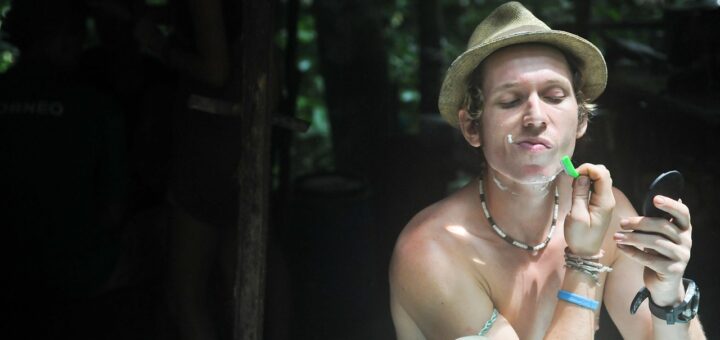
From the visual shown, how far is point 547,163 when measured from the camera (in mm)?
2309

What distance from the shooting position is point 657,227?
2.07 meters

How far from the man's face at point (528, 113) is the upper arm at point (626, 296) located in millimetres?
429

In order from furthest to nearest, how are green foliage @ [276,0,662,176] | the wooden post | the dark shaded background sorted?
green foliage @ [276,0,662,176], the dark shaded background, the wooden post

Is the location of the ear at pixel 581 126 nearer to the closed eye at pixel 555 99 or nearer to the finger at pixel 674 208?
the closed eye at pixel 555 99

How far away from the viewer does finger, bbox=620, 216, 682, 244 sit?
2074mm

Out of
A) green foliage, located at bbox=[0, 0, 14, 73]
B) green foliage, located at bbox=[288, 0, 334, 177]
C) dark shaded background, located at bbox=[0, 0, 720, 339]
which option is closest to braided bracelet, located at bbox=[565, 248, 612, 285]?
dark shaded background, located at bbox=[0, 0, 720, 339]

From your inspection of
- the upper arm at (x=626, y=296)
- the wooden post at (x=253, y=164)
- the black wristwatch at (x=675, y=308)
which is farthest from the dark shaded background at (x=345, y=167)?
the black wristwatch at (x=675, y=308)

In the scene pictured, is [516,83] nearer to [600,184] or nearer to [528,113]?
[528,113]

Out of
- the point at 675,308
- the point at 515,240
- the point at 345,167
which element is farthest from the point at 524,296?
the point at 345,167

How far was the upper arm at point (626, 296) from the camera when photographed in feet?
8.20

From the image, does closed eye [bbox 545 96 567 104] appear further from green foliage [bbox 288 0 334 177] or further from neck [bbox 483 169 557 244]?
green foliage [bbox 288 0 334 177]

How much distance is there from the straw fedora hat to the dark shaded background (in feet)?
1.93

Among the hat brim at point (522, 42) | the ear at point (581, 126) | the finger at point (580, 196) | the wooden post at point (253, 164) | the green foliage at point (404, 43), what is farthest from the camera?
the green foliage at point (404, 43)

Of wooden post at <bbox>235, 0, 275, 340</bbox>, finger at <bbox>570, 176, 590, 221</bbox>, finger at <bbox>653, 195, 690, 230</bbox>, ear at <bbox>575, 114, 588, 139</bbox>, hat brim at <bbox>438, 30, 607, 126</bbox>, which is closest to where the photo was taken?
finger at <bbox>653, 195, 690, 230</bbox>
